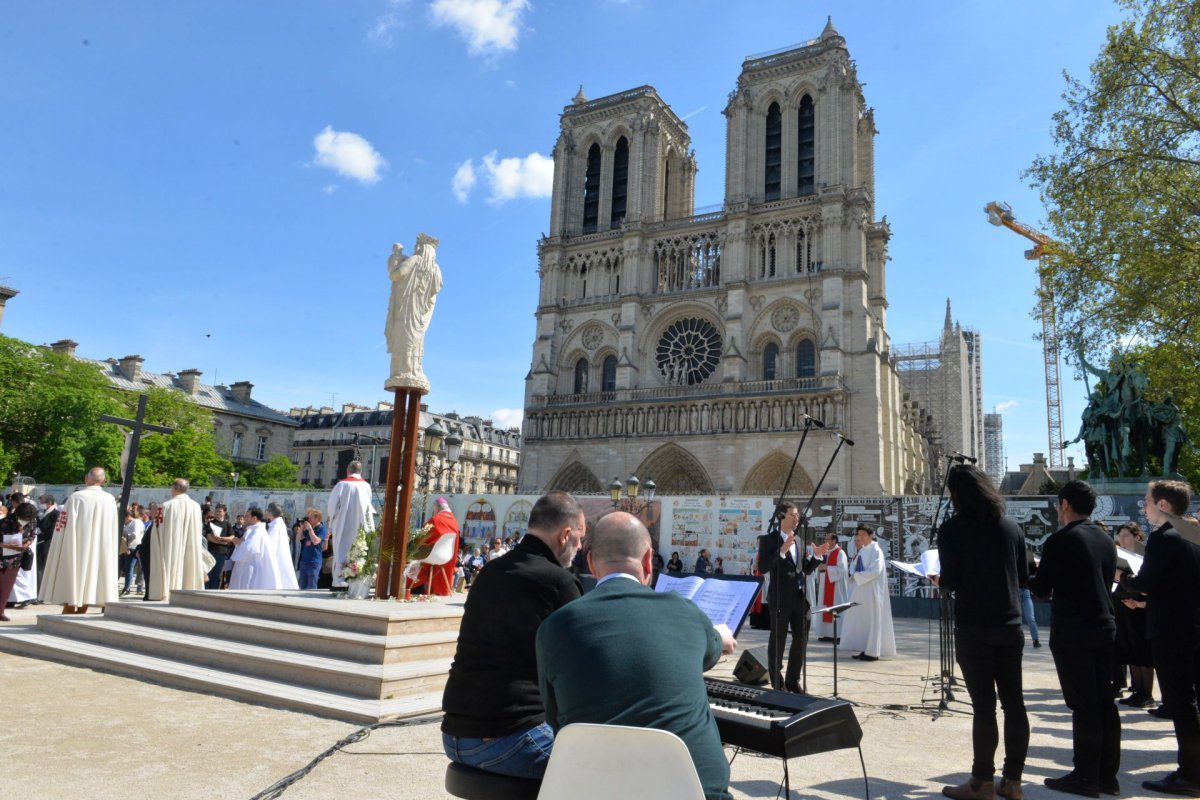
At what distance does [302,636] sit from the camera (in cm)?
608

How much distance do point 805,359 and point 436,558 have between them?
25782 millimetres

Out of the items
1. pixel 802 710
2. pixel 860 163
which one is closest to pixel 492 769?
pixel 802 710

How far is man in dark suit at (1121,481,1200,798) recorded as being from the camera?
159 inches

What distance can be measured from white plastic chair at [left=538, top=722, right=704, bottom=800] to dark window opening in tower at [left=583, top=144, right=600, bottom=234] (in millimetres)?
36643

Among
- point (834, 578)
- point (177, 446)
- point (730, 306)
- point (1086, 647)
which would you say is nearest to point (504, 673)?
point (1086, 647)

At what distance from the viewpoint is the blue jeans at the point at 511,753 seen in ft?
8.57

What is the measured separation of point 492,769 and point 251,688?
3543mm

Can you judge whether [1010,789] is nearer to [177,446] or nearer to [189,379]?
[177,446]

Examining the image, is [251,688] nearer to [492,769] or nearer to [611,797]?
[492,769]

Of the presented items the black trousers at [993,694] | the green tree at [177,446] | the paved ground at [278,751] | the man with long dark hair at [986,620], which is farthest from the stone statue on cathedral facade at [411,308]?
the green tree at [177,446]

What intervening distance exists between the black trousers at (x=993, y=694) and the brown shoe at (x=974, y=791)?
0.03 metres

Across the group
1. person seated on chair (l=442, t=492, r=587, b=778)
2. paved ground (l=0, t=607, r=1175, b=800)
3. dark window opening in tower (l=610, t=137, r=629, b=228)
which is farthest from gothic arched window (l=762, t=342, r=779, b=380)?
person seated on chair (l=442, t=492, r=587, b=778)

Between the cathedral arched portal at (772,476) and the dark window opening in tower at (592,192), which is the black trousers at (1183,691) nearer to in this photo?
the cathedral arched portal at (772,476)

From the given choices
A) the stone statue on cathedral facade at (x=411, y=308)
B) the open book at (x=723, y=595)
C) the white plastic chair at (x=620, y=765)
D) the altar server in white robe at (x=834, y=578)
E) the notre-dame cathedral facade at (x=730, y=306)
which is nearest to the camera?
the white plastic chair at (x=620, y=765)
